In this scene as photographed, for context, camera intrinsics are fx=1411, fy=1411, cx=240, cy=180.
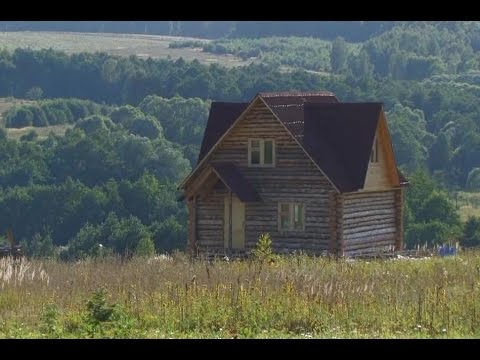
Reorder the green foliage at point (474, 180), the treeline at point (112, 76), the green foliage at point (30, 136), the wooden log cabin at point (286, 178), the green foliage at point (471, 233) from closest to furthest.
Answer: the wooden log cabin at point (286, 178) → the green foliage at point (471, 233) → the green foliage at point (474, 180) → the green foliage at point (30, 136) → the treeline at point (112, 76)

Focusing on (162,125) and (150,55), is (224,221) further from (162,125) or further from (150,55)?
(150,55)

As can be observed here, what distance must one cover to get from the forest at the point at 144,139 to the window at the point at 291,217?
5.63 metres

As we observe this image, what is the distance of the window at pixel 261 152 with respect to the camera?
46.6 meters

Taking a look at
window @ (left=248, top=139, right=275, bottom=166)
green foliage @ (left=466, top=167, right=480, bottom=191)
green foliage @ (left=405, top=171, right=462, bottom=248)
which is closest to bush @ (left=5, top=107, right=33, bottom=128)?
green foliage @ (left=466, top=167, right=480, bottom=191)

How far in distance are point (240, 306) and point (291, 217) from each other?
104 feet

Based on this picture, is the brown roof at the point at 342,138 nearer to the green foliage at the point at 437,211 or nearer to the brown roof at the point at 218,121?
the brown roof at the point at 218,121

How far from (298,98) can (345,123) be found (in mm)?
2203

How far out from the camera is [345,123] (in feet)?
159

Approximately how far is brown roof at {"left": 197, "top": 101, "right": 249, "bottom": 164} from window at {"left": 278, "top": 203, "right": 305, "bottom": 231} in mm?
3341

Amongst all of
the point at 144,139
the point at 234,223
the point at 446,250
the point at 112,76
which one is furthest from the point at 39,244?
the point at 112,76

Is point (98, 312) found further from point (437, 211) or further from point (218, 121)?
point (437, 211)

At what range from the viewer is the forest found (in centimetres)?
8450

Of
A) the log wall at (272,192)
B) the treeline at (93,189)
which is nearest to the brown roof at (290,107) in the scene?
the log wall at (272,192)
